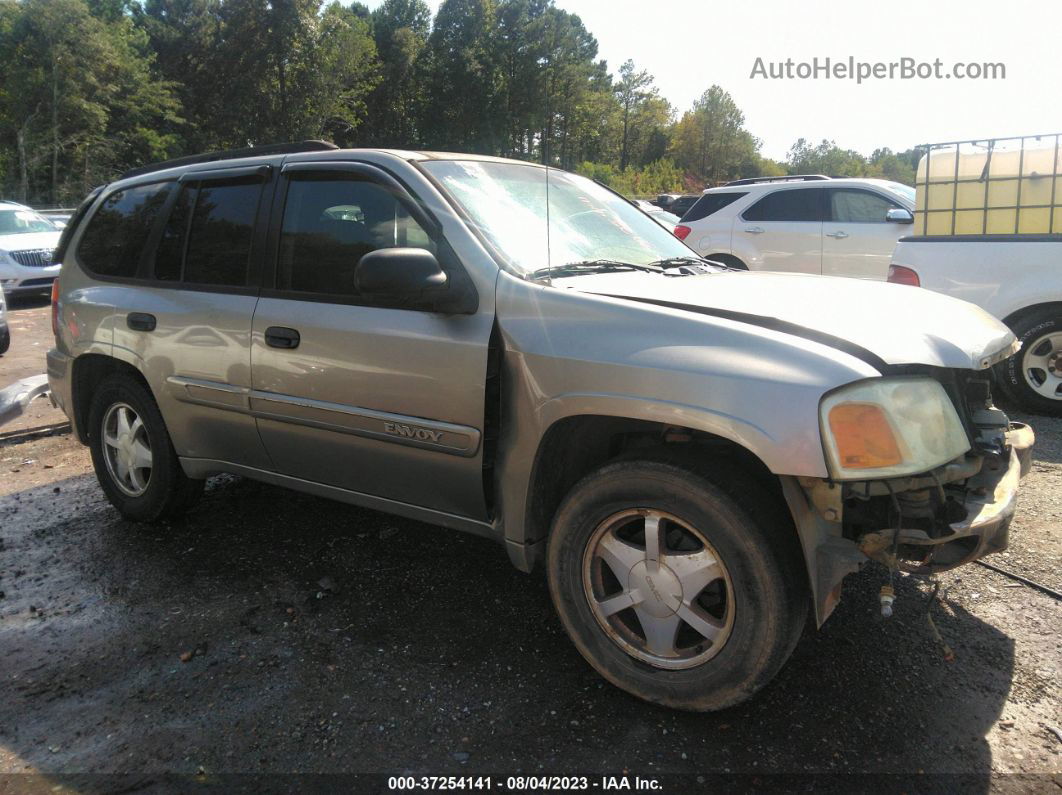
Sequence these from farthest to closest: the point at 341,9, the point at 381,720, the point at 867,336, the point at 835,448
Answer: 1. the point at 341,9
2. the point at 381,720
3. the point at 867,336
4. the point at 835,448

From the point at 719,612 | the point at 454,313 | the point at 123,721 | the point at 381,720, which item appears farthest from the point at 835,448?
the point at 123,721

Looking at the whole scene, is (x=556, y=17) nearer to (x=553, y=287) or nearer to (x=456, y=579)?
(x=553, y=287)

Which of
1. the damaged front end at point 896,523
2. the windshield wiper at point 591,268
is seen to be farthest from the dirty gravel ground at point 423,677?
the windshield wiper at point 591,268

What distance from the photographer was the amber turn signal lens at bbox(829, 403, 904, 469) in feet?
7.00

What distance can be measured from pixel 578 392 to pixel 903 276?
4490 millimetres

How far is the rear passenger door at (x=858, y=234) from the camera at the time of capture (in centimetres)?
873

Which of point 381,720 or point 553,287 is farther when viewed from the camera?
point 553,287

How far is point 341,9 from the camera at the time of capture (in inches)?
1714

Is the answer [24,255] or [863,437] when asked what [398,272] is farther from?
[24,255]

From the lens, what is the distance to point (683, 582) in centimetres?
242

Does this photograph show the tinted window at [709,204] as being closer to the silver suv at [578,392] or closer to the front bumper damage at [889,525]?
the silver suv at [578,392]

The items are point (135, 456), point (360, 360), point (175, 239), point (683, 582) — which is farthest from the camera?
point (135, 456)

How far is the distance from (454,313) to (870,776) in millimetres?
1939

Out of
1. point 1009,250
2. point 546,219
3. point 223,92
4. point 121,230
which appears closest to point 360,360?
point 546,219
